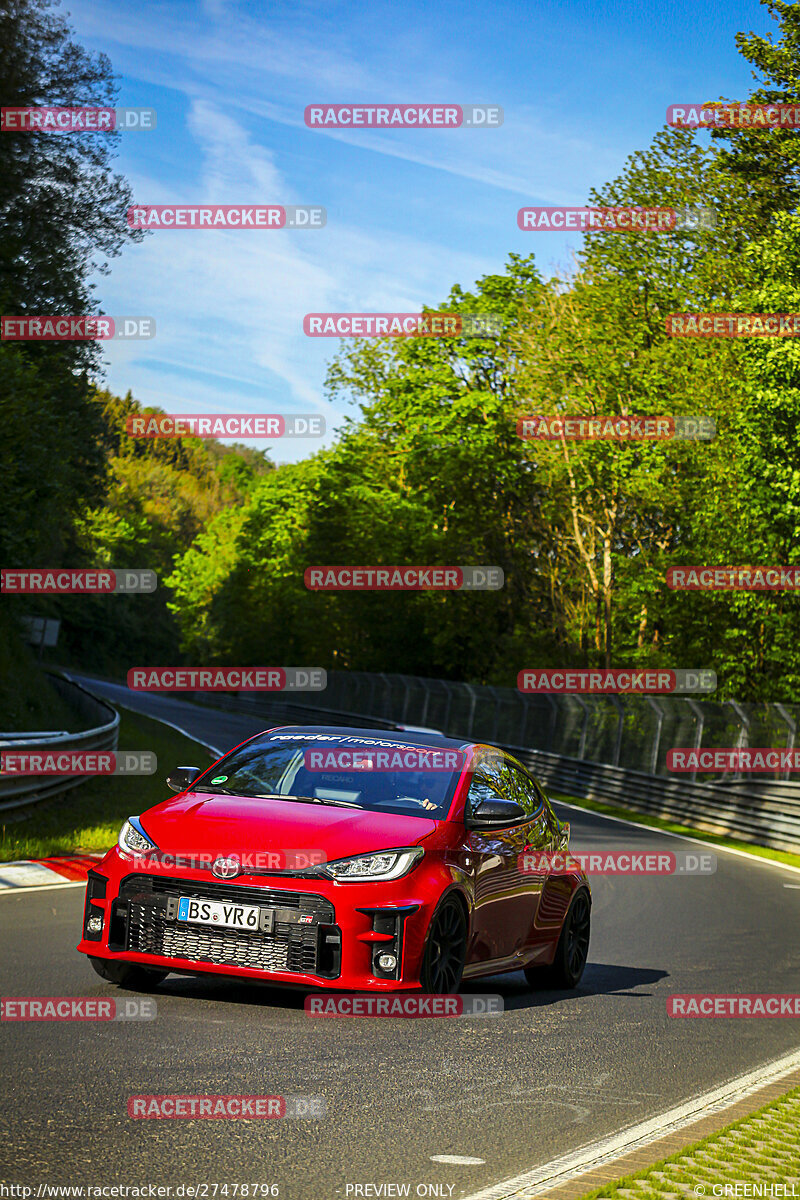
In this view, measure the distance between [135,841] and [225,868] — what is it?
2.22 feet

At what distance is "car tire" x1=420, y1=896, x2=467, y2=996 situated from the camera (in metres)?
7.68

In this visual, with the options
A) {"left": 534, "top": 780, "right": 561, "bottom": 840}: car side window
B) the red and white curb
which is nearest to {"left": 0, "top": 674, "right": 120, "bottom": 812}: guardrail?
the red and white curb

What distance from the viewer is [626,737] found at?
35.6 m

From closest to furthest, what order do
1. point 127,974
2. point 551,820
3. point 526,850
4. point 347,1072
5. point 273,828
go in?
point 347,1072 < point 273,828 < point 127,974 < point 526,850 < point 551,820

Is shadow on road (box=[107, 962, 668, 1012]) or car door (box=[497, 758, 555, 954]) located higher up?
car door (box=[497, 758, 555, 954])

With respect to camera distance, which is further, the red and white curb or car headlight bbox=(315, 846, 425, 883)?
the red and white curb

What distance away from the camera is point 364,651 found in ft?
208

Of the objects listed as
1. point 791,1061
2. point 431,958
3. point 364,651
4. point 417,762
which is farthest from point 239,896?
point 364,651

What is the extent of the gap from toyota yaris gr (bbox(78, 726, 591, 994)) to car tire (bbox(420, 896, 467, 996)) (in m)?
0.01

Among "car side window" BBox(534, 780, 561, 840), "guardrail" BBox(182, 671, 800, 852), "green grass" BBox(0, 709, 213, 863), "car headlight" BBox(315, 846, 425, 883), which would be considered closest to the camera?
"car headlight" BBox(315, 846, 425, 883)

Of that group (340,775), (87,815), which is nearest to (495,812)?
(340,775)

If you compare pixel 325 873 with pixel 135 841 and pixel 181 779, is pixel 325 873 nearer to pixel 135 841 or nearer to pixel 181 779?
pixel 135 841

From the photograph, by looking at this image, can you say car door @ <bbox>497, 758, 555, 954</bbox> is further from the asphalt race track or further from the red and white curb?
the red and white curb

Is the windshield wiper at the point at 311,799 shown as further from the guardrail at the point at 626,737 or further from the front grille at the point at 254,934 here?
the guardrail at the point at 626,737
